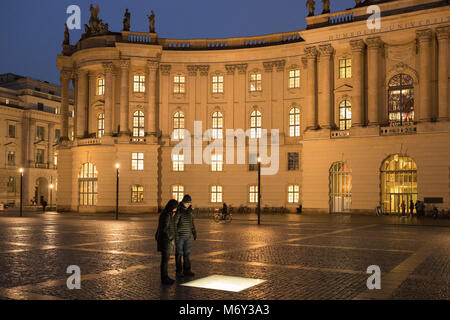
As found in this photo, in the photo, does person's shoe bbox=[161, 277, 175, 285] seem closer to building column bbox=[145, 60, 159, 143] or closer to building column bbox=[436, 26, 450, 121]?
building column bbox=[436, 26, 450, 121]

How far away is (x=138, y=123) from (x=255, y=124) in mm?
13104

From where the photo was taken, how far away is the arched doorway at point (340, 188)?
48.0 meters

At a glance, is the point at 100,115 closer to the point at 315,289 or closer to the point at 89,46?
the point at 89,46

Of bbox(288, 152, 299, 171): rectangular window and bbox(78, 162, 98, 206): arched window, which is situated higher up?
bbox(288, 152, 299, 171): rectangular window

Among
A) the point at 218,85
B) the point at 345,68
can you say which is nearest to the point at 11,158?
the point at 218,85

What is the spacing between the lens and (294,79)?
176ft

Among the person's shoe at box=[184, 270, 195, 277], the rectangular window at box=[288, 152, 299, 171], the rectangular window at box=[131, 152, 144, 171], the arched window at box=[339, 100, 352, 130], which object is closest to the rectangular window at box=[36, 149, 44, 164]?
the rectangular window at box=[131, 152, 144, 171]

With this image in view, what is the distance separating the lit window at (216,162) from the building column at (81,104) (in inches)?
591

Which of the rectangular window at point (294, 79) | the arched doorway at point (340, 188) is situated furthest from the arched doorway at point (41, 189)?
the arched doorway at point (340, 188)

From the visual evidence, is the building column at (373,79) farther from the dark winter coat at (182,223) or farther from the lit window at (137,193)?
the dark winter coat at (182,223)

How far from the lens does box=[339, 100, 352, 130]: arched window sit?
1930 inches

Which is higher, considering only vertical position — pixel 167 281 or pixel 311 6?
pixel 311 6

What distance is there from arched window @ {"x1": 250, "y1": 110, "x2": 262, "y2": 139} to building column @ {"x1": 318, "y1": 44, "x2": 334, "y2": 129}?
764cm

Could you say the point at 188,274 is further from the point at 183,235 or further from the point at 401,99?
the point at 401,99
